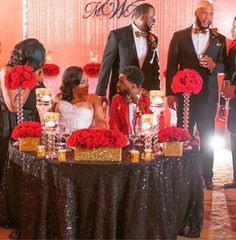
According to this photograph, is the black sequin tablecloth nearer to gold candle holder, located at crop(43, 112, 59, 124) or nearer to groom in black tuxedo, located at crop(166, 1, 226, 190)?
gold candle holder, located at crop(43, 112, 59, 124)

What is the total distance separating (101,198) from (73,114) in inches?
45.1

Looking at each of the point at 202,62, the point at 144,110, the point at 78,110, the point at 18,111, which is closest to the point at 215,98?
the point at 202,62

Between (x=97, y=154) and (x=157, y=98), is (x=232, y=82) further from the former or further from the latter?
(x=97, y=154)

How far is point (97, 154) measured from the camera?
3.31 meters

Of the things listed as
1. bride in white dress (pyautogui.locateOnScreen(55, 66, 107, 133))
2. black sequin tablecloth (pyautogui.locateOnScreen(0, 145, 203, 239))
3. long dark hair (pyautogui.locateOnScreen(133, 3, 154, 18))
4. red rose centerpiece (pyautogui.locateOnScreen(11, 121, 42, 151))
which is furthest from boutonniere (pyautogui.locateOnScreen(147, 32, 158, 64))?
red rose centerpiece (pyautogui.locateOnScreen(11, 121, 42, 151))

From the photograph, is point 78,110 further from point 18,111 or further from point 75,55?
point 75,55

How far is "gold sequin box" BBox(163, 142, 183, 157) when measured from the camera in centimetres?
352

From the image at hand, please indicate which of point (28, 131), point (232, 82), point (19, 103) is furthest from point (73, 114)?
point (232, 82)

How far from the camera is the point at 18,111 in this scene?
4000 mm

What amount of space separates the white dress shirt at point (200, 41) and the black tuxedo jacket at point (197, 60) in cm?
4

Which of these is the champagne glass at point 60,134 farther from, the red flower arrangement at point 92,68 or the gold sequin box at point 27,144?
the red flower arrangement at point 92,68

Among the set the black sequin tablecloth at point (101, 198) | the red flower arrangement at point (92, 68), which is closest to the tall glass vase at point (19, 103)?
the black sequin tablecloth at point (101, 198)

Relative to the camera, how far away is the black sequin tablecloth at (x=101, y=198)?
10.7 ft

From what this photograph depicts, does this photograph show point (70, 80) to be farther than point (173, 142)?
Yes
